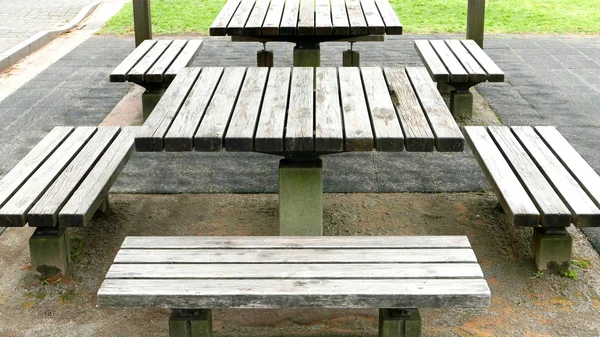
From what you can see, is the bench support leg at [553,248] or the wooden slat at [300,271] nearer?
the wooden slat at [300,271]

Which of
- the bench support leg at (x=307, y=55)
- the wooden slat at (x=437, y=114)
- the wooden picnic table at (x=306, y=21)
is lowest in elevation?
the bench support leg at (x=307, y=55)

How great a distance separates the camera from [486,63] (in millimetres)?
6277

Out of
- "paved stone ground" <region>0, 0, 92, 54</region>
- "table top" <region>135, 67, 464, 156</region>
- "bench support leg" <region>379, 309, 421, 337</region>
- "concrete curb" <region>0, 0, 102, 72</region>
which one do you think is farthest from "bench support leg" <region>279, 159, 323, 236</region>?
"paved stone ground" <region>0, 0, 92, 54</region>

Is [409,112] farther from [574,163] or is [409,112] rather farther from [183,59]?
[183,59]

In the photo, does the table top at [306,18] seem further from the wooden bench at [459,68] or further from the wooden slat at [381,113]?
the wooden slat at [381,113]

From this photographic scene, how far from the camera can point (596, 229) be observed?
4.60m

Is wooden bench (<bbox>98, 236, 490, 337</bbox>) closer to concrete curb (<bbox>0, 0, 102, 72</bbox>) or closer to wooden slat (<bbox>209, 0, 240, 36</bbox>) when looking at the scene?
wooden slat (<bbox>209, 0, 240, 36</bbox>)

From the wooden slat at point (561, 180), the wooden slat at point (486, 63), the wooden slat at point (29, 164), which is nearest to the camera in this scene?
the wooden slat at point (561, 180)

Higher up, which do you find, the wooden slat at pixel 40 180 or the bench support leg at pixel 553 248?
the wooden slat at pixel 40 180

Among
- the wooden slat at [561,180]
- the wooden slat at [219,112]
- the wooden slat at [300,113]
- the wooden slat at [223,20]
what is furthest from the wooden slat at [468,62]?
the wooden slat at [219,112]

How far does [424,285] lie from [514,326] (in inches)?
32.4

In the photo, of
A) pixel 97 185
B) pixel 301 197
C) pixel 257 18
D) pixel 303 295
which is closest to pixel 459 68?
pixel 257 18

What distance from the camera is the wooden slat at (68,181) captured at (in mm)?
3893

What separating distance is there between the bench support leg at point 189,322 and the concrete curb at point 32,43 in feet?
19.9
